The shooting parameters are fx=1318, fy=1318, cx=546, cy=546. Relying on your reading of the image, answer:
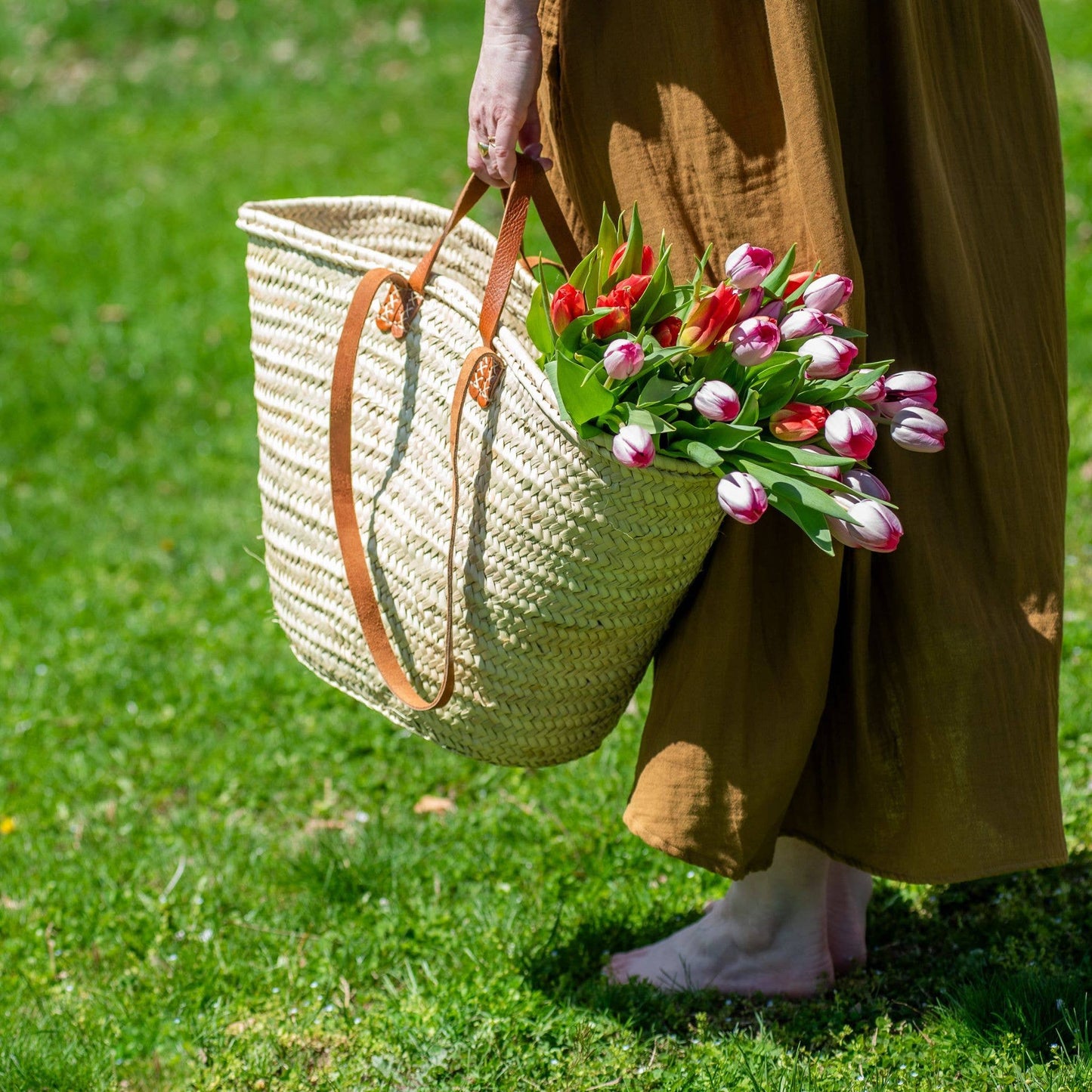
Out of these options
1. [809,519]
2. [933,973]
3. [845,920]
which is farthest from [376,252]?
[933,973]

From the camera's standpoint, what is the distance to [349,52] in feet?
27.0

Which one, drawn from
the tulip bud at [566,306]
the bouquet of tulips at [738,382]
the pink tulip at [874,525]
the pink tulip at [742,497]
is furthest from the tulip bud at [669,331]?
the pink tulip at [874,525]

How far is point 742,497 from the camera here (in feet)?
5.16

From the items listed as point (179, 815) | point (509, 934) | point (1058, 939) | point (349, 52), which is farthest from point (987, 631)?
point (349, 52)

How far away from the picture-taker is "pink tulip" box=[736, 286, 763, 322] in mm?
1686

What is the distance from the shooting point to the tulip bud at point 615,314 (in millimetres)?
1680

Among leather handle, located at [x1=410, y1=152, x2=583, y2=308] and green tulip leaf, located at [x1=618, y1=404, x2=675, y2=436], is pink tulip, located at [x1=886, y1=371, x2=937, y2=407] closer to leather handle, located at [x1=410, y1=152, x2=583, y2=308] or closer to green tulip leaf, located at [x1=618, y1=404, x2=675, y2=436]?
green tulip leaf, located at [x1=618, y1=404, x2=675, y2=436]

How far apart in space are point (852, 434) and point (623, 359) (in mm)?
289

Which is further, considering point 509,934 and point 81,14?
point 81,14

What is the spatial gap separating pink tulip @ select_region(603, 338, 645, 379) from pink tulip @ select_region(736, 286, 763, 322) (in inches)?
6.1

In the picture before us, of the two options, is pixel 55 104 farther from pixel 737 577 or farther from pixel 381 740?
pixel 737 577

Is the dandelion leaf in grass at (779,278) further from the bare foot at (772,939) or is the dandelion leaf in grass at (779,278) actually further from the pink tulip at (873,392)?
the bare foot at (772,939)

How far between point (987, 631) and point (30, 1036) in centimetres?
172

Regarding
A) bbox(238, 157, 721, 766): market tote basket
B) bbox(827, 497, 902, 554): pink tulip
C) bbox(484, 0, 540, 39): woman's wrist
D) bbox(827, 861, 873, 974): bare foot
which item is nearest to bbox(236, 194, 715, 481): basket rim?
bbox(238, 157, 721, 766): market tote basket
